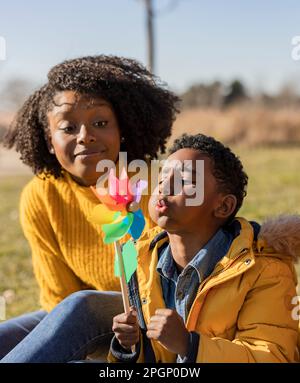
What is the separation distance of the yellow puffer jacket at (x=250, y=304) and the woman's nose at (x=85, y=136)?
0.64 m

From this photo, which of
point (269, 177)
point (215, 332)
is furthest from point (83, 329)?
Answer: point (269, 177)

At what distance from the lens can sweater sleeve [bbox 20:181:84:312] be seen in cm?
262

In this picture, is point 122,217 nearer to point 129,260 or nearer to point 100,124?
point 129,260

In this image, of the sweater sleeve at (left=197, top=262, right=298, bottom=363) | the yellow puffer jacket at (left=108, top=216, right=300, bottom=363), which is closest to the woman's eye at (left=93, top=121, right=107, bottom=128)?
the yellow puffer jacket at (left=108, top=216, right=300, bottom=363)

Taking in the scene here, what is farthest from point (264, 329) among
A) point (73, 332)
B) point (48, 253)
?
point (48, 253)

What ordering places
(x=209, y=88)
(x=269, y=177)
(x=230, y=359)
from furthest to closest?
1. (x=209, y=88)
2. (x=269, y=177)
3. (x=230, y=359)

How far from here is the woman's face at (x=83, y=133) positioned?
2412mm

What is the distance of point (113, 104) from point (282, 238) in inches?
33.5

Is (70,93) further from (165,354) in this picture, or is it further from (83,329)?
(165,354)

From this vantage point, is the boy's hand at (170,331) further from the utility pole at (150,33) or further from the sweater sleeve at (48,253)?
the utility pole at (150,33)

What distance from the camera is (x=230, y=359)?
1807 millimetres

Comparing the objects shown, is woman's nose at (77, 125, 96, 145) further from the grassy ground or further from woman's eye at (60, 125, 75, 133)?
the grassy ground

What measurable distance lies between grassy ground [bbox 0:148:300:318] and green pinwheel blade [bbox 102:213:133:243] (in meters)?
1.82
